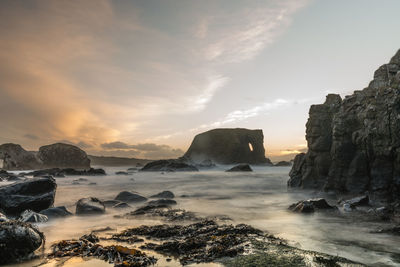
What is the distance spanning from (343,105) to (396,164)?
459 cm

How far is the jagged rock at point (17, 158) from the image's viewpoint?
50.9 m

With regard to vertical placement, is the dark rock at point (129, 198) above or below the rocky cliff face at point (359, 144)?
below

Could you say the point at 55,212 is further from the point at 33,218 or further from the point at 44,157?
the point at 44,157

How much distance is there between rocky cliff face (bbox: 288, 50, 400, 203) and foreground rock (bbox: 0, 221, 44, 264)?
10407 millimetres

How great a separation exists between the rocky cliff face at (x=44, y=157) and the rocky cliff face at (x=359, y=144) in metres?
52.1

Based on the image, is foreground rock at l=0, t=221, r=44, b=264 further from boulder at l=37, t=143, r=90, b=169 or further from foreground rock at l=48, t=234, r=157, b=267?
boulder at l=37, t=143, r=90, b=169

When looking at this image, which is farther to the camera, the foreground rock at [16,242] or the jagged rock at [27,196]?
the jagged rock at [27,196]

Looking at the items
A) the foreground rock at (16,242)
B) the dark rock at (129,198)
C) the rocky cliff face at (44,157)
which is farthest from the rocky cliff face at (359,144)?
the rocky cliff face at (44,157)

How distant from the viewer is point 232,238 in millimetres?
5141

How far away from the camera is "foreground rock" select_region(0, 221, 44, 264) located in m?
4.43

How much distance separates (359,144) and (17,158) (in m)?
56.7

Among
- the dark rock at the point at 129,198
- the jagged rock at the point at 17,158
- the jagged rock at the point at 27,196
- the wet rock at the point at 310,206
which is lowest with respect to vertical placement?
the wet rock at the point at 310,206

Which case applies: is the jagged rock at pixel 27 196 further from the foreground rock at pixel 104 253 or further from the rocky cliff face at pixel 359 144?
Answer: the rocky cliff face at pixel 359 144

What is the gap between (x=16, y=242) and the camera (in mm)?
4570
